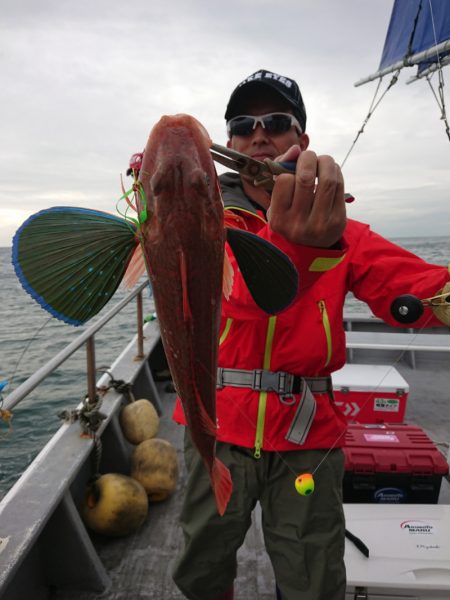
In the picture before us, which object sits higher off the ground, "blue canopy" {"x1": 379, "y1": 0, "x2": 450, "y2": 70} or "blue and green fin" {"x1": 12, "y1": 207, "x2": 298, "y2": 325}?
"blue canopy" {"x1": 379, "y1": 0, "x2": 450, "y2": 70}

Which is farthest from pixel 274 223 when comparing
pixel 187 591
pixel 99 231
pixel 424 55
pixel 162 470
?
pixel 424 55

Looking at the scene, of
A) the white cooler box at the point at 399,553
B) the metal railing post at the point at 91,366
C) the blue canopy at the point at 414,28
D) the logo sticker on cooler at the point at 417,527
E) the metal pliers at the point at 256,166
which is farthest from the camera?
the blue canopy at the point at 414,28

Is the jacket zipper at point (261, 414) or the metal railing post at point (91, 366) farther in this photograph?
the metal railing post at point (91, 366)

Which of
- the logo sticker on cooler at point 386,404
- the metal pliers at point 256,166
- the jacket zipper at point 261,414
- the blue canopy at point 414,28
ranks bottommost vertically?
the logo sticker on cooler at point 386,404

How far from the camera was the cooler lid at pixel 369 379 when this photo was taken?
5676mm

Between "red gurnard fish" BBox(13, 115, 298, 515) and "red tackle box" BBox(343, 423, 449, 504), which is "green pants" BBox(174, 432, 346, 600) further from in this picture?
"red tackle box" BBox(343, 423, 449, 504)

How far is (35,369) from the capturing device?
11945 millimetres

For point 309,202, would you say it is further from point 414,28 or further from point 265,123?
point 414,28

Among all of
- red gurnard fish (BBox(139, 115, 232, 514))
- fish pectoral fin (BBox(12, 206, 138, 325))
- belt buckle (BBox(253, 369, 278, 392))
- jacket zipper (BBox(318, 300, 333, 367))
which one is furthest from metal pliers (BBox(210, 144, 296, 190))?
belt buckle (BBox(253, 369, 278, 392))

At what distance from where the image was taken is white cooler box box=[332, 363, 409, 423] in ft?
18.6

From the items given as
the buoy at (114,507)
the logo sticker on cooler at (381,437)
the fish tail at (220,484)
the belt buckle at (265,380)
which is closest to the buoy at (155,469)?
the buoy at (114,507)

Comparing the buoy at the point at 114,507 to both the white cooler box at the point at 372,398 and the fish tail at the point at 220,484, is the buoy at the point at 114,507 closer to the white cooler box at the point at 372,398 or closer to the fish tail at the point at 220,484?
the fish tail at the point at 220,484

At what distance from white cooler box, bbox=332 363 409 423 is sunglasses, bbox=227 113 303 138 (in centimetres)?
385

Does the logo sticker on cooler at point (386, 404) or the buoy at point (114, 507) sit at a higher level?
the logo sticker on cooler at point (386, 404)
